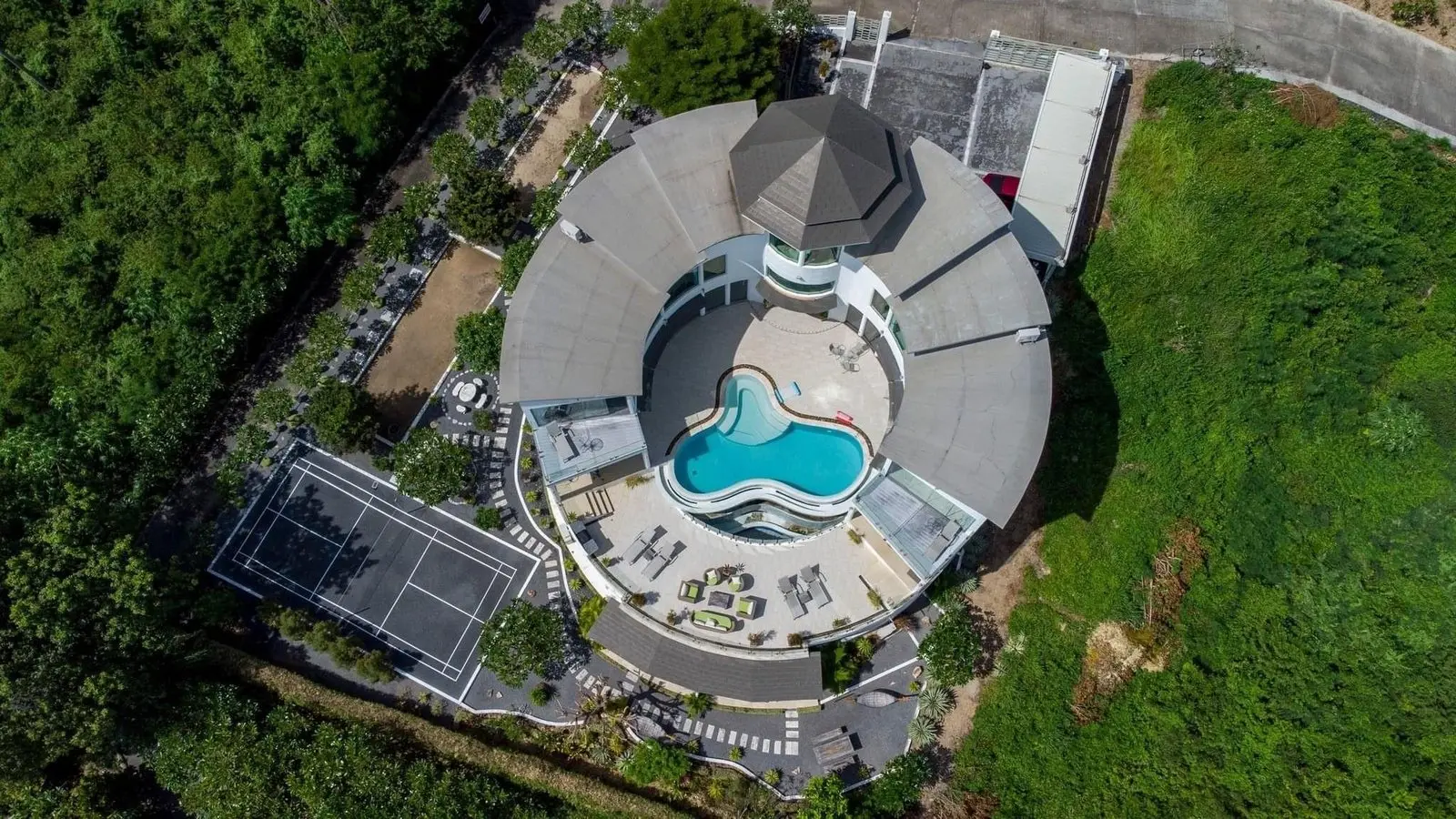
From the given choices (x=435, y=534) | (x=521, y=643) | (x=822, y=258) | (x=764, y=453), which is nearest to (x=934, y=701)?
(x=764, y=453)

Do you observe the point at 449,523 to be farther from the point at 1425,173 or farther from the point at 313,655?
the point at 1425,173

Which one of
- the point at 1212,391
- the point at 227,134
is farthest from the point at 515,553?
the point at 1212,391

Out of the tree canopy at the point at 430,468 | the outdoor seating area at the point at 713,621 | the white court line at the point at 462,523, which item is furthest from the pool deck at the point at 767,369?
the tree canopy at the point at 430,468

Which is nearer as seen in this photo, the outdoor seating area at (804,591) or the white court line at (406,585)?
the outdoor seating area at (804,591)

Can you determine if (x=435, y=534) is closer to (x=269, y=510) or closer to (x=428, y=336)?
(x=269, y=510)

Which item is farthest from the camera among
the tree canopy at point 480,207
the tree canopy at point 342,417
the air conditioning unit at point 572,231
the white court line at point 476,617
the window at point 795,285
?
the tree canopy at point 480,207

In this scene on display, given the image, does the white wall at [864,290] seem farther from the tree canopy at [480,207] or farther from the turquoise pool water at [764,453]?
the tree canopy at [480,207]
